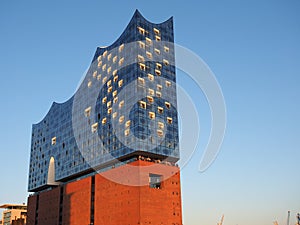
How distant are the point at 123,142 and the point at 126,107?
8789 millimetres

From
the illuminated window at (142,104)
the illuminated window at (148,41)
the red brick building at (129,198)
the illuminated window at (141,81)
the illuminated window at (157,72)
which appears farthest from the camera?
the illuminated window at (148,41)

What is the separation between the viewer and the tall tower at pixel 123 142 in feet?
275

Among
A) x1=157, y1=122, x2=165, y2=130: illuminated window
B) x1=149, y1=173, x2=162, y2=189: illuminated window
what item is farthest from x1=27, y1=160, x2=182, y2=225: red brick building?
x1=157, y1=122, x2=165, y2=130: illuminated window

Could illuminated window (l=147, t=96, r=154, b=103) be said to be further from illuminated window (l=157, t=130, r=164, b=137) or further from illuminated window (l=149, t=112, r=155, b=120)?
illuminated window (l=157, t=130, r=164, b=137)

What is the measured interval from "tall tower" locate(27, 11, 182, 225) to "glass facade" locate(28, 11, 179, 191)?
238 millimetres

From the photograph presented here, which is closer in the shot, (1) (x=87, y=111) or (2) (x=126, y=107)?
(2) (x=126, y=107)

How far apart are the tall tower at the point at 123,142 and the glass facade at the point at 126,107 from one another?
24 centimetres

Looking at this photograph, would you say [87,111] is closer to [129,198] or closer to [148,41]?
[148,41]

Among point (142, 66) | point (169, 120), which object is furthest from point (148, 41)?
point (169, 120)

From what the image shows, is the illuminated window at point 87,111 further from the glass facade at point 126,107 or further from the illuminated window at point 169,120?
the illuminated window at point 169,120

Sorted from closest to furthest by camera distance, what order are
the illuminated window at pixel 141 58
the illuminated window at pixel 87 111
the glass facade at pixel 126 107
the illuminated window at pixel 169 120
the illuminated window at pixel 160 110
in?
the glass facade at pixel 126 107
the illuminated window at pixel 160 110
the illuminated window at pixel 169 120
the illuminated window at pixel 141 58
the illuminated window at pixel 87 111

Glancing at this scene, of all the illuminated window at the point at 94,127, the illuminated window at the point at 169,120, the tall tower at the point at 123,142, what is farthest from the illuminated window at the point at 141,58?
the illuminated window at the point at 94,127

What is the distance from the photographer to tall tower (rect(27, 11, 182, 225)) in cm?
8375

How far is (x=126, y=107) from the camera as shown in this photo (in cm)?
9100
